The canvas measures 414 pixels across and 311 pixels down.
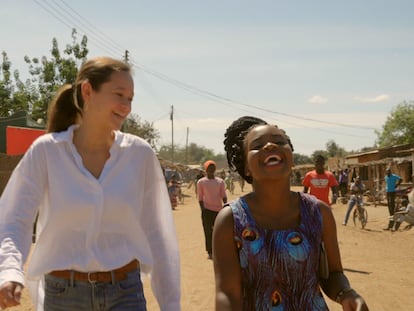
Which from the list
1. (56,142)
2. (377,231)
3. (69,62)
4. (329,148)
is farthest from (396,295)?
(329,148)

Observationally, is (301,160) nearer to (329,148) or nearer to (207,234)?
(329,148)

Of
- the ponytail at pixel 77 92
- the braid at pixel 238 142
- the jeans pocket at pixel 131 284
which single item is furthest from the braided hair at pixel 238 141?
the jeans pocket at pixel 131 284

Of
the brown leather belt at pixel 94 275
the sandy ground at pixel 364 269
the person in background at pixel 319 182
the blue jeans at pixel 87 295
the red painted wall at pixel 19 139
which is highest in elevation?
the red painted wall at pixel 19 139

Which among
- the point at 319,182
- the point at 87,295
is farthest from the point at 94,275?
the point at 319,182

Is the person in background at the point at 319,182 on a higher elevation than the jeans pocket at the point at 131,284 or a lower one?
higher

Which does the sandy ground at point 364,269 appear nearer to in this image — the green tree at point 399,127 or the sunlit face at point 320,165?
the sunlit face at point 320,165

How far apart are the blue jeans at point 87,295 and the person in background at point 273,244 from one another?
1.67ft

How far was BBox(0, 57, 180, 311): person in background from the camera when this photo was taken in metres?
2.89

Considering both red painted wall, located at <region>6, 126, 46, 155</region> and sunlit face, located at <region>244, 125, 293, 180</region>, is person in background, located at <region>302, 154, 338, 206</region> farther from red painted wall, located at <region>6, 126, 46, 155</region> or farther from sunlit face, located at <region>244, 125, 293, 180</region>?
red painted wall, located at <region>6, 126, 46, 155</region>

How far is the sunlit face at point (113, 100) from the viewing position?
120 inches

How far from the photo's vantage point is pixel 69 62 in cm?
4009

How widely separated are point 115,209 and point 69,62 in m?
38.6

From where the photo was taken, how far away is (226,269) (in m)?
2.64

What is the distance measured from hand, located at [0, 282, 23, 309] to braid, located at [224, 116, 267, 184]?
1.21 m
